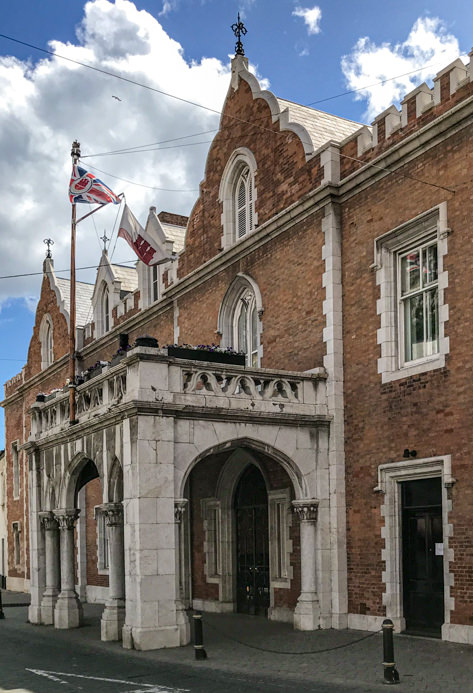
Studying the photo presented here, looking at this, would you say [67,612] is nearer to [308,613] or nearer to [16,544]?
[308,613]

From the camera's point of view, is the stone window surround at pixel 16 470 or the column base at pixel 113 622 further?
the stone window surround at pixel 16 470

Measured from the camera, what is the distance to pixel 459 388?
1424cm

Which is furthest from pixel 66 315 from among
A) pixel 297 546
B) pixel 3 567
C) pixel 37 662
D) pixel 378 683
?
pixel 378 683

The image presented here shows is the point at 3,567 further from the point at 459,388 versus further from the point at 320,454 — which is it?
the point at 459,388

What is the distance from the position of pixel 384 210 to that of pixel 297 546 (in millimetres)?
7159

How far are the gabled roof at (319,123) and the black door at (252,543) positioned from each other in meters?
7.94

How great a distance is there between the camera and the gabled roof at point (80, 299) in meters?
35.7

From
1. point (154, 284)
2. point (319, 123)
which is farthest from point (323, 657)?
point (154, 284)

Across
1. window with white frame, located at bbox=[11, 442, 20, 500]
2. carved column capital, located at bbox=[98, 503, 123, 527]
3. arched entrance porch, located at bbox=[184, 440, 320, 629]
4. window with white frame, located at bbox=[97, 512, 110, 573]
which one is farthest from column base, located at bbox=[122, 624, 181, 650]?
window with white frame, located at bbox=[11, 442, 20, 500]

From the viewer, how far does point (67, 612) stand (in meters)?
19.1

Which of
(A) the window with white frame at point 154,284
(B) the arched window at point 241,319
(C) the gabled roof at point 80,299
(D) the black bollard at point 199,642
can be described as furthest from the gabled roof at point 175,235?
(D) the black bollard at point 199,642

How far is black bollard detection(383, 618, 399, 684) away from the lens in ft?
35.4

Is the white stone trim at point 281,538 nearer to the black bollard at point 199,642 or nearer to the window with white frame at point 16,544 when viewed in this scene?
the black bollard at point 199,642

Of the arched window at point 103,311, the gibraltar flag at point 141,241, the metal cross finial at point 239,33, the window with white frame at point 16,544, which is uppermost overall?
the metal cross finial at point 239,33
